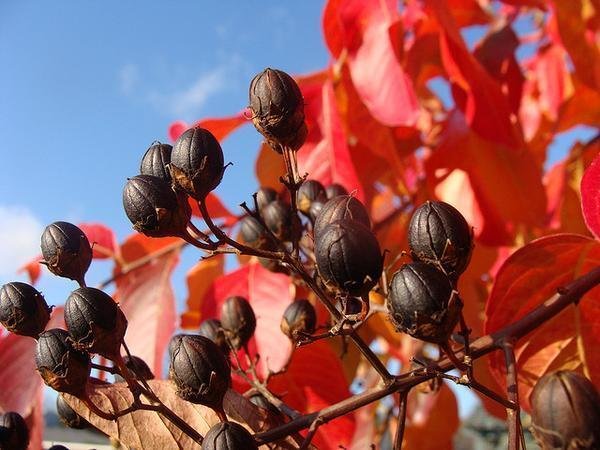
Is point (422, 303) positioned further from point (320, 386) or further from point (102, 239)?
point (102, 239)

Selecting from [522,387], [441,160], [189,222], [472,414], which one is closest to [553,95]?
[441,160]

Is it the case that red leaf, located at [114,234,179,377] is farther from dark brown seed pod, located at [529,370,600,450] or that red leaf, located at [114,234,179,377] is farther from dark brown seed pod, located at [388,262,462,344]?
dark brown seed pod, located at [529,370,600,450]

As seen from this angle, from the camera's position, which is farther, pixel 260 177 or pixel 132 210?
pixel 260 177

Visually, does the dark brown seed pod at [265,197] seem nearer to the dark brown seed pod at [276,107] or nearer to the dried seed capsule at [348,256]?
the dark brown seed pod at [276,107]

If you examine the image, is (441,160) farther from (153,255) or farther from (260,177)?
(153,255)

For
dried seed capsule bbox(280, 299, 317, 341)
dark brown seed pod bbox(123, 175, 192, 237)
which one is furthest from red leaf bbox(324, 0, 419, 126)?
dark brown seed pod bbox(123, 175, 192, 237)

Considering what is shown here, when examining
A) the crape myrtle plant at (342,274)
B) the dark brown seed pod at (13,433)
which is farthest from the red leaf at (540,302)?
the dark brown seed pod at (13,433)
